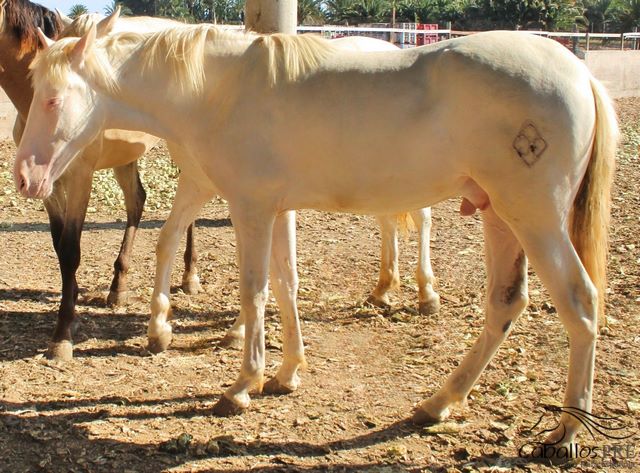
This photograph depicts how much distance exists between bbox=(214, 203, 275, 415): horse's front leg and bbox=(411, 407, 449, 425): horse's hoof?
84cm

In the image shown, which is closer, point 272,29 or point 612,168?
point 612,168

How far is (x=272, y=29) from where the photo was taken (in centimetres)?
472

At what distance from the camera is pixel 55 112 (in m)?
3.44

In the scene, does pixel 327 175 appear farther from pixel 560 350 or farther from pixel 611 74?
pixel 611 74

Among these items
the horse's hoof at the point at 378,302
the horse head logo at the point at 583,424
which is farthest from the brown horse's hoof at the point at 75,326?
the horse head logo at the point at 583,424

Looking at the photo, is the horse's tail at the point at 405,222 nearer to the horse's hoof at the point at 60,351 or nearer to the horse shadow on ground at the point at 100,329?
the horse shadow on ground at the point at 100,329

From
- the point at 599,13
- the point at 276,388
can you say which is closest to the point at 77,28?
the point at 276,388

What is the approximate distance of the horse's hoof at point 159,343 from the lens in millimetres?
4719

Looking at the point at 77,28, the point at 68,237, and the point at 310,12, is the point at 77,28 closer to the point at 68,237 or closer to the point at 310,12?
the point at 68,237

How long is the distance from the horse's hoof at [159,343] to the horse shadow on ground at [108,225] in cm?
315

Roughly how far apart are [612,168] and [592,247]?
0.37 metres

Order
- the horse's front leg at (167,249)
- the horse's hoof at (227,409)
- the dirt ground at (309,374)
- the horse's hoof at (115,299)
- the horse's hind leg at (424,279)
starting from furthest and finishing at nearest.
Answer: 1. the horse's hoof at (115,299)
2. the horse's hind leg at (424,279)
3. the horse's front leg at (167,249)
4. the horse's hoof at (227,409)
5. the dirt ground at (309,374)

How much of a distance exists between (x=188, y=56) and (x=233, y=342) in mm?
2029

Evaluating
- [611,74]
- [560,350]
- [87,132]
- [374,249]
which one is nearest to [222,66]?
[87,132]
